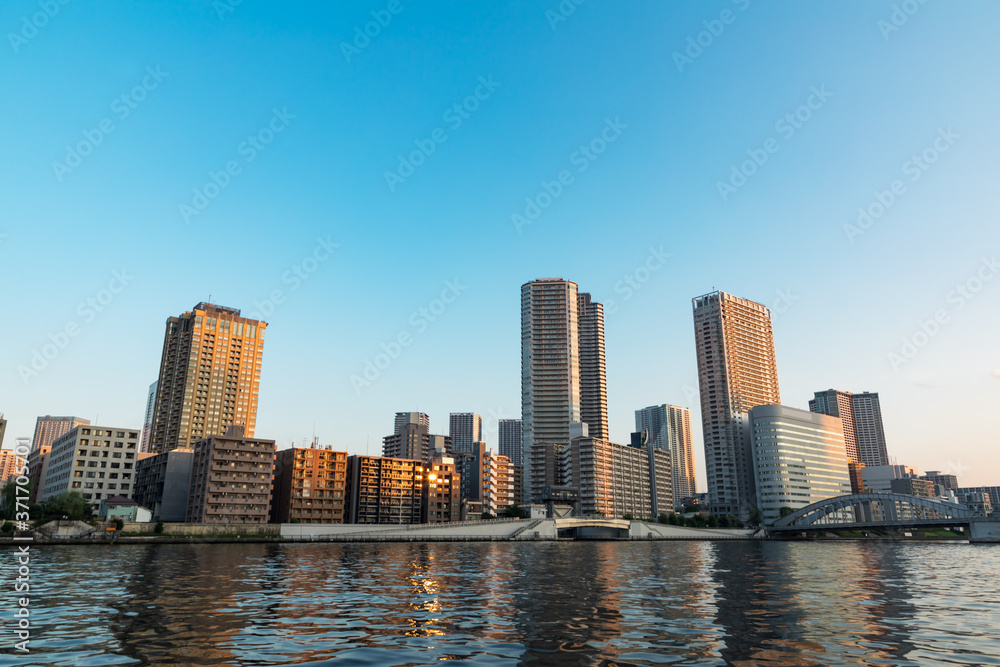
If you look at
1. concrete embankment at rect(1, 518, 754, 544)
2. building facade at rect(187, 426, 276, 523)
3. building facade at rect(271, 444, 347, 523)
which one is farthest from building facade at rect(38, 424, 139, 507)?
concrete embankment at rect(1, 518, 754, 544)

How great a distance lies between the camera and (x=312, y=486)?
190500 mm

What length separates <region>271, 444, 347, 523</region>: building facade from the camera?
187750 mm

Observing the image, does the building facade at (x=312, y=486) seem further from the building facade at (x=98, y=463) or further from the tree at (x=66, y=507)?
the tree at (x=66, y=507)

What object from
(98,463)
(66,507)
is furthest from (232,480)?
(98,463)

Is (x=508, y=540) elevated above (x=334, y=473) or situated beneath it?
situated beneath

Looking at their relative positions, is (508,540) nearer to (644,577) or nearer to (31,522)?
(31,522)

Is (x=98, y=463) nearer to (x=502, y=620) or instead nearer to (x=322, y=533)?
(x=322, y=533)

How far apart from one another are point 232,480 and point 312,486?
32354 mm

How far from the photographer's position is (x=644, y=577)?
56125 mm

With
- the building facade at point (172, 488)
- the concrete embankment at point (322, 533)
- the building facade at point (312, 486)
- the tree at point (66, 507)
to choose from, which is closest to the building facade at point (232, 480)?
the building facade at point (172, 488)

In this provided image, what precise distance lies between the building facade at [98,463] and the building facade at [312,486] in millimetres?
40914

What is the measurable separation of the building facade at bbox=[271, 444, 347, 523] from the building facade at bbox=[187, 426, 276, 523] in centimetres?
2259

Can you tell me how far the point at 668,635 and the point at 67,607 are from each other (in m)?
29.2

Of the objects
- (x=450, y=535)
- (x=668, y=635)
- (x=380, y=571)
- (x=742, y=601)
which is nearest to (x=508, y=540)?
(x=450, y=535)
